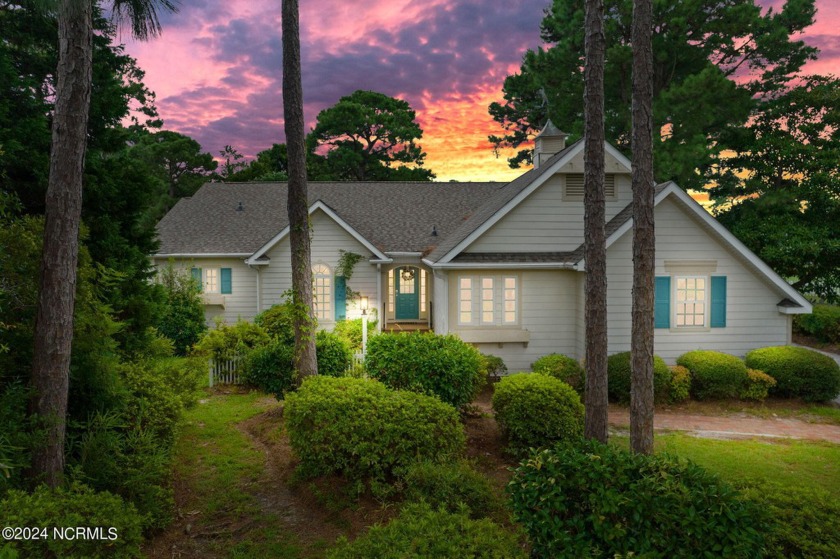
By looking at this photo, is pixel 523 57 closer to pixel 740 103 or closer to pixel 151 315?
pixel 740 103

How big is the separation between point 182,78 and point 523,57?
2336 centimetres

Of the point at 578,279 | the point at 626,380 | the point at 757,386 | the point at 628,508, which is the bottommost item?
the point at 757,386

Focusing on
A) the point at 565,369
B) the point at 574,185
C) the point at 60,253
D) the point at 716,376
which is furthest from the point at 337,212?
the point at 60,253

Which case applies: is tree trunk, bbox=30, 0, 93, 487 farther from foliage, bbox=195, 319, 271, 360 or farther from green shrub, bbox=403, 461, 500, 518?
foliage, bbox=195, 319, 271, 360

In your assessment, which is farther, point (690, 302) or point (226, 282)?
point (226, 282)

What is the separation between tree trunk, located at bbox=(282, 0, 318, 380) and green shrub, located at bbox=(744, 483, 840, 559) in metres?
8.31

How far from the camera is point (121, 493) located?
5859 mm

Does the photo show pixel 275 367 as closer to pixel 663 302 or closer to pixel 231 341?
pixel 231 341

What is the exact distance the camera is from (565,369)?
43.1 ft

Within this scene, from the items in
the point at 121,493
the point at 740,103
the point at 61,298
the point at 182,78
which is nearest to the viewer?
the point at 61,298

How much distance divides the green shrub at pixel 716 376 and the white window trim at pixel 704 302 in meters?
1.03

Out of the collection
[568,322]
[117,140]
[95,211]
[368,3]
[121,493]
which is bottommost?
[121,493]

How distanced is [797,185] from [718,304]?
7.21 m

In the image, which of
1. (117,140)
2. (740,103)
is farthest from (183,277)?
(740,103)
